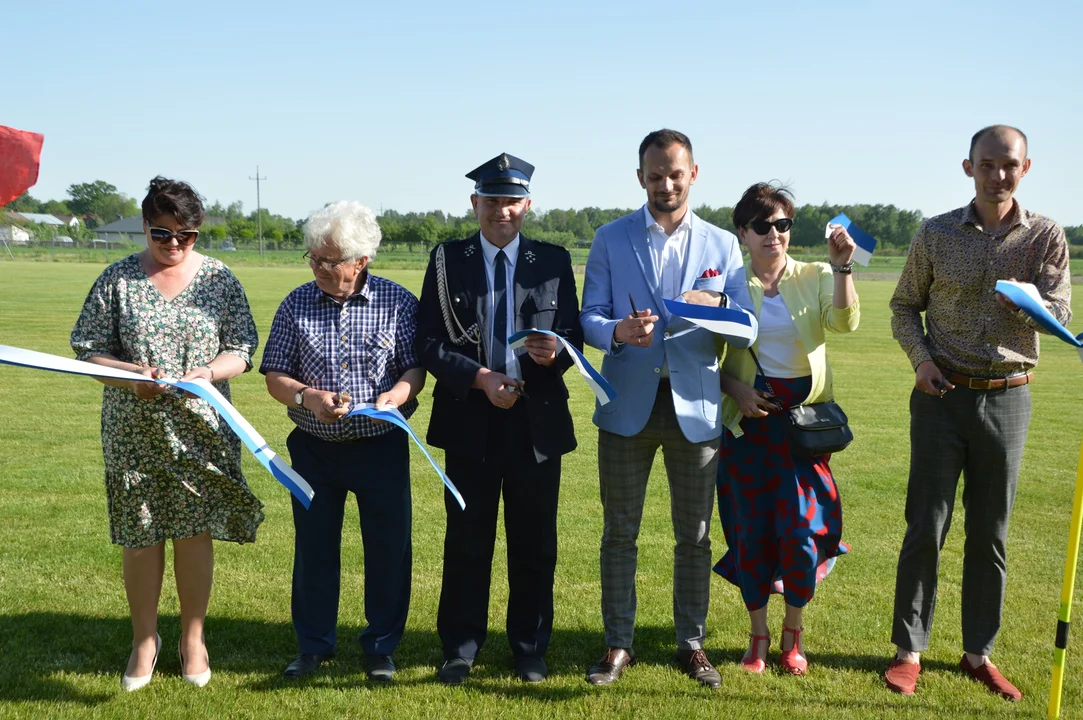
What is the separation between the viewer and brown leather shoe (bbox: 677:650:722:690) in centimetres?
397

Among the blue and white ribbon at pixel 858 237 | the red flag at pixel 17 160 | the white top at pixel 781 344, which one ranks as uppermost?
the red flag at pixel 17 160

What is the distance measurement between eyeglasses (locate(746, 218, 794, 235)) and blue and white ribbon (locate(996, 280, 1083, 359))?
92cm

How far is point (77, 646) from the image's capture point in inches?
168

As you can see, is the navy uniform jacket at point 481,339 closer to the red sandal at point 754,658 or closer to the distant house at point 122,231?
the red sandal at point 754,658

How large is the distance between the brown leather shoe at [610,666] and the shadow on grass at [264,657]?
6cm

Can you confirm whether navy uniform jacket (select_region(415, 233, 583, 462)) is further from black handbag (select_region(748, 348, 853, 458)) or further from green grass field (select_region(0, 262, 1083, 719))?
green grass field (select_region(0, 262, 1083, 719))

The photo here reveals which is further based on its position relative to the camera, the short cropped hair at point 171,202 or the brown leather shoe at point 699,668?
the brown leather shoe at point 699,668

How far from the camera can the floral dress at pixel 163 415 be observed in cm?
375

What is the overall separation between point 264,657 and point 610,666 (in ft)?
5.21

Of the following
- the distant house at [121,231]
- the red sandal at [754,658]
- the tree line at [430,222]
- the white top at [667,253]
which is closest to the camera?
the white top at [667,253]

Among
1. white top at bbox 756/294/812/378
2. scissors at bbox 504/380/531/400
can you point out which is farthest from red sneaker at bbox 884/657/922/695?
scissors at bbox 504/380/531/400

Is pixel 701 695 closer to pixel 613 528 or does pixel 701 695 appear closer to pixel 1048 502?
pixel 613 528

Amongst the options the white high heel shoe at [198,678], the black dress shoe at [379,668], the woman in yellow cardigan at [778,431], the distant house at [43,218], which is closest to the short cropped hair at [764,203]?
the woman in yellow cardigan at [778,431]

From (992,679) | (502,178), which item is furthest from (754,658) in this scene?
(502,178)
